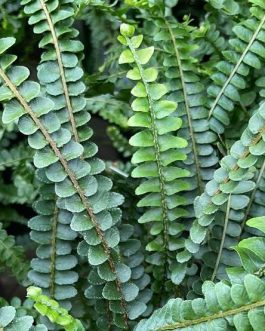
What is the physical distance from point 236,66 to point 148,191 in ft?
1.12

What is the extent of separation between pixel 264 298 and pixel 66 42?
0.56 meters

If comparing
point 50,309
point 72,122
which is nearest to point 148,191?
point 72,122

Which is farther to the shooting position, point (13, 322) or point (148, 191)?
point (148, 191)

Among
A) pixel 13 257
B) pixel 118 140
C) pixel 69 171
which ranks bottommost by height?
pixel 118 140

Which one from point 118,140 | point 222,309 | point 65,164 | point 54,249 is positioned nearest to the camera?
point 222,309

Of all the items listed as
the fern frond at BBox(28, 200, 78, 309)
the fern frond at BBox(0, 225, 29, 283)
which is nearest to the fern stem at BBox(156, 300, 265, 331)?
the fern frond at BBox(28, 200, 78, 309)

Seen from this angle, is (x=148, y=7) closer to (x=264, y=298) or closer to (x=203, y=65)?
(x=203, y=65)

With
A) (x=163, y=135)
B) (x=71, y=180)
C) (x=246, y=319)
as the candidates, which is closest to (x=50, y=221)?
(x=71, y=180)

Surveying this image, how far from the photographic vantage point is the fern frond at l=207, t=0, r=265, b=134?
3.95 feet

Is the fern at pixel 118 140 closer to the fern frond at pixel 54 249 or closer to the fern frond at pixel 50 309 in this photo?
the fern frond at pixel 54 249

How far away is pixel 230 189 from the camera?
96 cm

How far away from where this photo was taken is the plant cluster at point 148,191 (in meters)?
0.94

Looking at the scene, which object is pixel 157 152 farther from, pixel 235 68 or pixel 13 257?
pixel 13 257

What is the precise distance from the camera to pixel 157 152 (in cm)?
105
